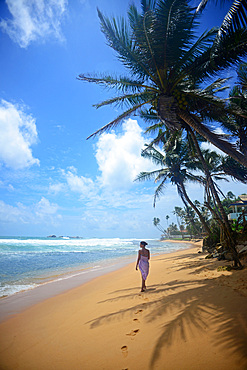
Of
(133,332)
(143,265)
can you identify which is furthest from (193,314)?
(143,265)

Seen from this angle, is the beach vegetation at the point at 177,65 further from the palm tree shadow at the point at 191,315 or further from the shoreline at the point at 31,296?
the shoreline at the point at 31,296

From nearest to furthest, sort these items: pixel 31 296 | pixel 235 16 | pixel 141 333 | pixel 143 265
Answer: pixel 141 333 → pixel 235 16 → pixel 143 265 → pixel 31 296

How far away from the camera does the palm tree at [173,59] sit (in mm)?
5902

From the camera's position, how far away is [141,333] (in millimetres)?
2838

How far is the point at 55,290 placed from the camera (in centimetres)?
670

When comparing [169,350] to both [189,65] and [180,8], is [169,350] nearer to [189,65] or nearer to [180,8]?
[189,65]

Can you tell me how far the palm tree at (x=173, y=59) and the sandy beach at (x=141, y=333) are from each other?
4.16 m

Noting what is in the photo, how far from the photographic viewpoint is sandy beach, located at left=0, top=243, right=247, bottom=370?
221cm

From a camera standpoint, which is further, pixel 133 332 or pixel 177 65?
pixel 177 65

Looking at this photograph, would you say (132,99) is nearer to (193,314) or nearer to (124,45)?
(124,45)

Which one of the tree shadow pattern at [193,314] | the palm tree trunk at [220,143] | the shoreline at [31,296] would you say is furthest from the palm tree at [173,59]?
the shoreline at [31,296]

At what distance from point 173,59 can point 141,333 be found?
25.8 feet

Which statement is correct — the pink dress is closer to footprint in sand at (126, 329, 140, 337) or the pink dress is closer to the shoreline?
footprint in sand at (126, 329, 140, 337)

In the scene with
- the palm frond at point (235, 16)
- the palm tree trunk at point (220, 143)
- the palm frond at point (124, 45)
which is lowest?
the palm tree trunk at point (220, 143)
